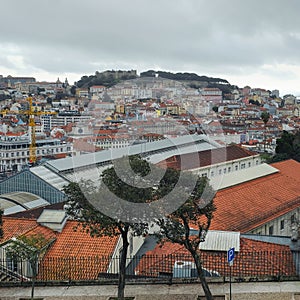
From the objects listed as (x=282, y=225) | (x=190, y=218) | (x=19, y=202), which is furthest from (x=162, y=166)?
(x=19, y=202)

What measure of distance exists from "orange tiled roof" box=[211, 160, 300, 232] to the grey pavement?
5579 mm

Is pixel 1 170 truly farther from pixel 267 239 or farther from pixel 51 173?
pixel 267 239

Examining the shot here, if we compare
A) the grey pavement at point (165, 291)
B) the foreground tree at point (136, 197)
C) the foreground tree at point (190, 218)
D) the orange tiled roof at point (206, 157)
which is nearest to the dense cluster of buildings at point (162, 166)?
the orange tiled roof at point (206, 157)

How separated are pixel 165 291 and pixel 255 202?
902cm

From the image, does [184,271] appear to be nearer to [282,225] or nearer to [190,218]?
[190,218]

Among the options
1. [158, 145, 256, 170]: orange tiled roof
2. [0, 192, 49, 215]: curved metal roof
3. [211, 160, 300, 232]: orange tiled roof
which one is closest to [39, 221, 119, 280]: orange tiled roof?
→ [211, 160, 300, 232]: orange tiled roof

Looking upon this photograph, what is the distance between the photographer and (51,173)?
63.7ft

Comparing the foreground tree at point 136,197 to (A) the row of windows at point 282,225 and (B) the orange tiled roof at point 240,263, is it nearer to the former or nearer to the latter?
(B) the orange tiled roof at point 240,263

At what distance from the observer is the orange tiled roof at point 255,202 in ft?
44.8

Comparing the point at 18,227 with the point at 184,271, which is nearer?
the point at 184,271

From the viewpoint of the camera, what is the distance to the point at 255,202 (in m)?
15.6

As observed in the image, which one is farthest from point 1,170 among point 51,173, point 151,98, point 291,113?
point 291,113

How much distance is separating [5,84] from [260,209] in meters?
130

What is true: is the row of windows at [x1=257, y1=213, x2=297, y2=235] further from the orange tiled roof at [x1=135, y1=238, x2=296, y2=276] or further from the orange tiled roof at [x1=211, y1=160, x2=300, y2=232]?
the orange tiled roof at [x1=135, y1=238, x2=296, y2=276]
